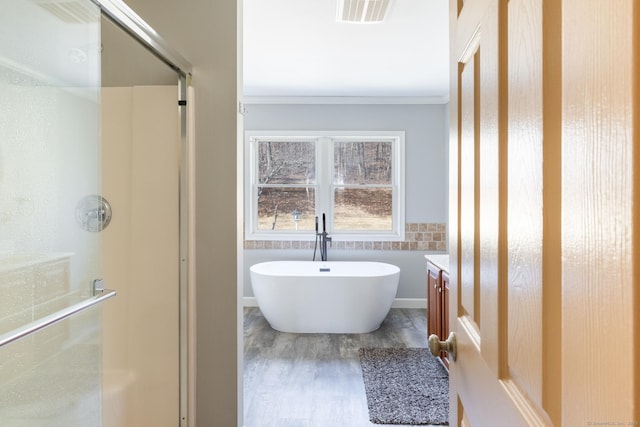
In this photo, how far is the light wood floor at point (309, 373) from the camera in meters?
2.39

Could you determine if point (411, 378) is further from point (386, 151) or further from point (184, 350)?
point (386, 151)

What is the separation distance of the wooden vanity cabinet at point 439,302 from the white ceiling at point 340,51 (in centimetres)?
177

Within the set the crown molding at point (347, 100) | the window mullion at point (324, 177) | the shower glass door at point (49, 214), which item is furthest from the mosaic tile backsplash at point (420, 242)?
the shower glass door at point (49, 214)

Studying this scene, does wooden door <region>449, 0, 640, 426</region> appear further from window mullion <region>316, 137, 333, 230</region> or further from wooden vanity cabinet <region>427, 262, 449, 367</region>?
window mullion <region>316, 137, 333, 230</region>

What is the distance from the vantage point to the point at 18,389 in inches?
43.5

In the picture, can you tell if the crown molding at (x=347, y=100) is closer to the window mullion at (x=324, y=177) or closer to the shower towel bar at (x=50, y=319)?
the window mullion at (x=324, y=177)

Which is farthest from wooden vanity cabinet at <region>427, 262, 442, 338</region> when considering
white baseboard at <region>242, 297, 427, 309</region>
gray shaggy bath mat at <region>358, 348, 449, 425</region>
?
white baseboard at <region>242, 297, 427, 309</region>

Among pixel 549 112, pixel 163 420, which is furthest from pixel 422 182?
pixel 549 112

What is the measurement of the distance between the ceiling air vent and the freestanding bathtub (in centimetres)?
221

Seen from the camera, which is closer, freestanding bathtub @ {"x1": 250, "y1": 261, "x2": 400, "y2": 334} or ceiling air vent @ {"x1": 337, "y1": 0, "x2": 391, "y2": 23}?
ceiling air vent @ {"x1": 337, "y1": 0, "x2": 391, "y2": 23}

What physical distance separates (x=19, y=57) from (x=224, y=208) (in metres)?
1.00

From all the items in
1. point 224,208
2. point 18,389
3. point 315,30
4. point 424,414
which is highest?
point 315,30

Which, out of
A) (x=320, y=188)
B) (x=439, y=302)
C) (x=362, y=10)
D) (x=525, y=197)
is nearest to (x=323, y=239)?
(x=320, y=188)

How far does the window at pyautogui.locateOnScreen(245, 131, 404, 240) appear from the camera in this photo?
15.9 ft
